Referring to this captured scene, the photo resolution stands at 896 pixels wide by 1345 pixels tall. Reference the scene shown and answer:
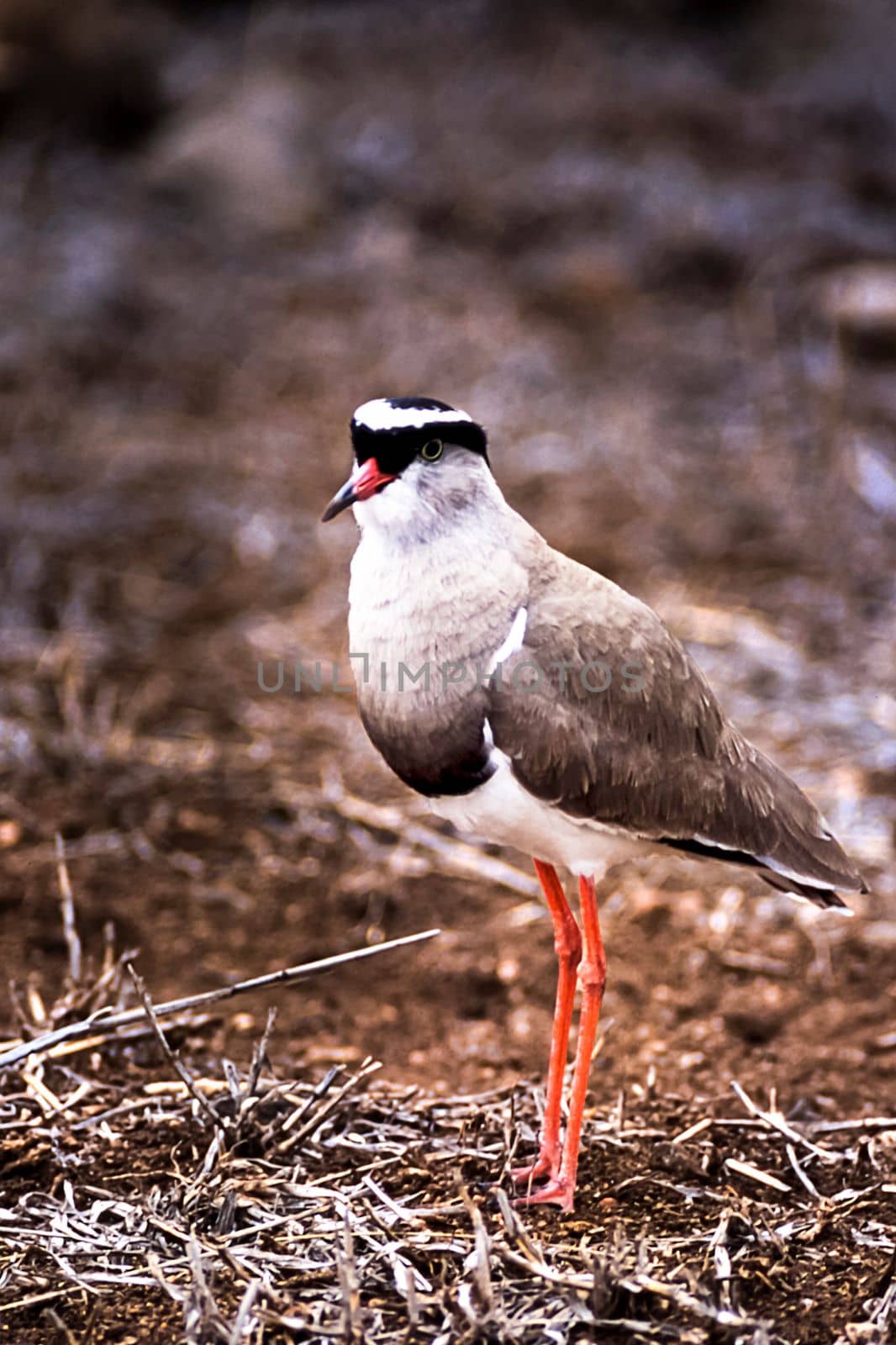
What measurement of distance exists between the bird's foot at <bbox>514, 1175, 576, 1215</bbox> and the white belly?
2.05 feet

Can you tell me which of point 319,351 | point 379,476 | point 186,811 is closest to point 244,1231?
point 379,476

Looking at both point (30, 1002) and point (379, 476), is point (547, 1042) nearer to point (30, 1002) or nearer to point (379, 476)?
point (30, 1002)

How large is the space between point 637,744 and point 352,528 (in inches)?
156

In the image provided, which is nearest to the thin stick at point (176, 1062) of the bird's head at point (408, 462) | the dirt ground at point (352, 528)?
the dirt ground at point (352, 528)

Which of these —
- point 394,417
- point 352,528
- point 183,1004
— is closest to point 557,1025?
point 183,1004

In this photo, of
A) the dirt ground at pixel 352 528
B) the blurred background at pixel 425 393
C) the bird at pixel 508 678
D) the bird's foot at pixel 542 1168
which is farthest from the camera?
the blurred background at pixel 425 393

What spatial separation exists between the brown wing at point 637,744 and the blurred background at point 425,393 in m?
0.75

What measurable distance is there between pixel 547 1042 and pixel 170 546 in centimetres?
332

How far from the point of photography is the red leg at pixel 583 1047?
301cm

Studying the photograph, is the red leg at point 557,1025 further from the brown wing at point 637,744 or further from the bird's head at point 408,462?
the bird's head at point 408,462

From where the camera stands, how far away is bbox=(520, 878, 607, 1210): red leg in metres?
3.01

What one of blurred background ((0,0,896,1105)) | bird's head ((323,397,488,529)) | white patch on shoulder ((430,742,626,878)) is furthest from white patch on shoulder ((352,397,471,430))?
blurred background ((0,0,896,1105))

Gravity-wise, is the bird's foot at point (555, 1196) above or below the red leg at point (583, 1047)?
below

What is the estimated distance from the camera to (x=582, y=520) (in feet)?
22.7
